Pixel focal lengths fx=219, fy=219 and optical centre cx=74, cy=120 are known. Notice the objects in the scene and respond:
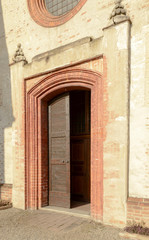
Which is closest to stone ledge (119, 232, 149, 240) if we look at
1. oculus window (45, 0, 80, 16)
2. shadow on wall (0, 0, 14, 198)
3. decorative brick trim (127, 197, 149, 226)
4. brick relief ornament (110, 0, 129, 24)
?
decorative brick trim (127, 197, 149, 226)

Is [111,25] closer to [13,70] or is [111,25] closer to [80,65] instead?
[80,65]

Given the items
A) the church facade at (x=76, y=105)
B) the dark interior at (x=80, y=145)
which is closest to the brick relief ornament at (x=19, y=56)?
the church facade at (x=76, y=105)

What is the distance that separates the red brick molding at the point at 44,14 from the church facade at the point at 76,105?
0.10 feet

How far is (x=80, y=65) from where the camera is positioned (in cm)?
523

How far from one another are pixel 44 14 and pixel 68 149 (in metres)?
3.92

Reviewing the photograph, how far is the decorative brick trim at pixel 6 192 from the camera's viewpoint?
6457 mm

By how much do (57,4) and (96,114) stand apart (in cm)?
369

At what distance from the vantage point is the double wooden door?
19.2 feet

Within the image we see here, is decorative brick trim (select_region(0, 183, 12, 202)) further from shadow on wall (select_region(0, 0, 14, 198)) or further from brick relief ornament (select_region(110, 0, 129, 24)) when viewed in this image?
brick relief ornament (select_region(110, 0, 129, 24))

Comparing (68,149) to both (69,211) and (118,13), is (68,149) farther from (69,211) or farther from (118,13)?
(118,13)

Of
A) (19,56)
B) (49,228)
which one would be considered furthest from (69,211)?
(19,56)

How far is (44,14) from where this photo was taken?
632 centimetres

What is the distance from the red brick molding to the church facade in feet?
0.10

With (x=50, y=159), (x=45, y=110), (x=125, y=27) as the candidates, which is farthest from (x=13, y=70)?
(x=125, y=27)
